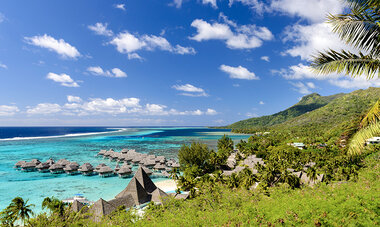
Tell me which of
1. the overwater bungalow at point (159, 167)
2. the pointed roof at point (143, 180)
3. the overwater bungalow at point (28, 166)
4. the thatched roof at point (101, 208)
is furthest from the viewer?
the overwater bungalow at point (28, 166)

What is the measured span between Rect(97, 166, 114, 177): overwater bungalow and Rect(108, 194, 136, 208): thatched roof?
614 inches

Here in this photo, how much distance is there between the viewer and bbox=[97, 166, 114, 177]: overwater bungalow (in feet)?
106

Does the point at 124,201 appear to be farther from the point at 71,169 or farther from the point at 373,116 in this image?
the point at 71,169

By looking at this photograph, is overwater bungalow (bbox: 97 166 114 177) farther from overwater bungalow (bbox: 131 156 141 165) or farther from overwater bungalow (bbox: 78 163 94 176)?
overwater bungalow (bbox: 131 156 141 165)

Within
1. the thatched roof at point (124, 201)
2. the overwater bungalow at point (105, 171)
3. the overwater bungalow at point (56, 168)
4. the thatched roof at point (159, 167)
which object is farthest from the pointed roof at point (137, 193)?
the overwater bungalow at point (56, 168)

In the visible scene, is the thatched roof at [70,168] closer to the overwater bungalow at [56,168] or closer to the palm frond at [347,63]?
the overwater bungalow at [56,168]

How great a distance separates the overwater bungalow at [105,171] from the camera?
3241cm

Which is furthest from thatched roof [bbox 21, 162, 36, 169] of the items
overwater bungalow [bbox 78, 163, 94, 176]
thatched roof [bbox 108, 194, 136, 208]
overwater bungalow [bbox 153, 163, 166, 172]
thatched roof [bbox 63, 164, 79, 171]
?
thatched roof [bbox 108, 194, 136, 208]

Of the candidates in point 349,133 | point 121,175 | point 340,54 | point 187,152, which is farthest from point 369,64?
point 121,175

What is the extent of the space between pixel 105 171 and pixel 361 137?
34.4 m

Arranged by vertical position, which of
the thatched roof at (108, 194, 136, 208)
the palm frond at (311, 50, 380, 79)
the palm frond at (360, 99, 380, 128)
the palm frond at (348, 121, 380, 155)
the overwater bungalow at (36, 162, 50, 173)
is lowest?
the overwater bungalow at (36, 162, 50, 173)

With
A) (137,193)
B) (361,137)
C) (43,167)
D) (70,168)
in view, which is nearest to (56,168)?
(70,168)

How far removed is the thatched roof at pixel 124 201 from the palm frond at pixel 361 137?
60.2 ft

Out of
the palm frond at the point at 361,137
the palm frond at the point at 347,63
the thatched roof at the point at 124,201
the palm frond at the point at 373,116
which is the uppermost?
the palm frond at the point at 347,63
